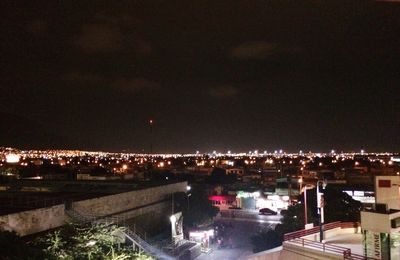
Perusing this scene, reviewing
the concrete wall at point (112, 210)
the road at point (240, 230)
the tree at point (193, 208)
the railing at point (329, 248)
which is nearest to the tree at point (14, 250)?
the concrete wall at point (112, 210)

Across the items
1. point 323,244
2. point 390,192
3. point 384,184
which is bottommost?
point 323,244

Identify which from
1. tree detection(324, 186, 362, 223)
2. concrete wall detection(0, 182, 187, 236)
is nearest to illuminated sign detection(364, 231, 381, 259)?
concrete wall detection(0, 182, 187, 236)

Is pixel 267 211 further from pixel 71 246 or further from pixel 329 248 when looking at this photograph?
pixel 71 246

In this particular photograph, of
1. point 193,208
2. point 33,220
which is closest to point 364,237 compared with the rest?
point 33,220

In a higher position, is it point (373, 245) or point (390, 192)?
point (390, 192)

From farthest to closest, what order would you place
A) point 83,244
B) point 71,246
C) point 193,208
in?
point 193,208
point 83,244
point 71,246

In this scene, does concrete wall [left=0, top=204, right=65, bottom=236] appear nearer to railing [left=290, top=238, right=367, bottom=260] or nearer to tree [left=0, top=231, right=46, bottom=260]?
tree [left=0, top=231, right=46, bottom=260]

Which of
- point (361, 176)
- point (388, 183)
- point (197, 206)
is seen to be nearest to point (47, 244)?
point (388, 183)
